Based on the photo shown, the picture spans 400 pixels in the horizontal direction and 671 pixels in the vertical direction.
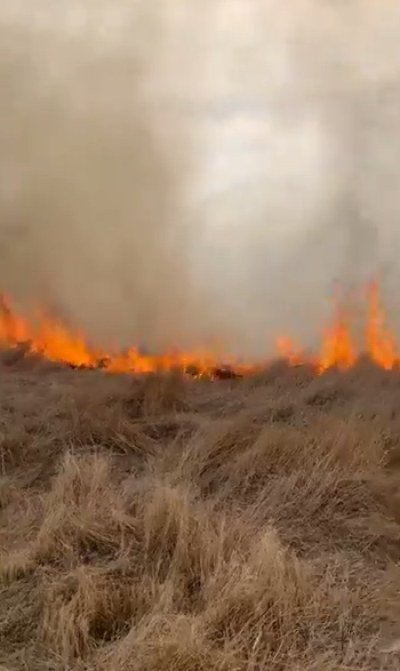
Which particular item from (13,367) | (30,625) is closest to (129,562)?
(30,625)

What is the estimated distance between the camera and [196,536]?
111 inches

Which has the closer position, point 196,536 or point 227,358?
point 196,536

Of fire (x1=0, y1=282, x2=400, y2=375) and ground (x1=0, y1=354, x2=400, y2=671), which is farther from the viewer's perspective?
fire (x1=0, y1=282, x2=400, y2=375)

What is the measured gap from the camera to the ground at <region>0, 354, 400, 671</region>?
220 centimetres

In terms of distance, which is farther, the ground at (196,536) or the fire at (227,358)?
the fire at (227,358)

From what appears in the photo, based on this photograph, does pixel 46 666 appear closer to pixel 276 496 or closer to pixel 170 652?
pixel 170 652

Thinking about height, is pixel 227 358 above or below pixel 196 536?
above

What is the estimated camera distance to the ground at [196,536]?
2.20 m

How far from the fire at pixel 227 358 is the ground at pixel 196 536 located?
80.5 inches

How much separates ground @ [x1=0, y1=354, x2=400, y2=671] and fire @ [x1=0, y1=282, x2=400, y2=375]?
2.04 meters

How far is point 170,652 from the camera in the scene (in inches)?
79.4

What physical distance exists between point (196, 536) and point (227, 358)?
496 centimetres

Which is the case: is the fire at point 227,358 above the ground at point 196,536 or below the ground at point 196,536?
above

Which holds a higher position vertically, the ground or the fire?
the fire
